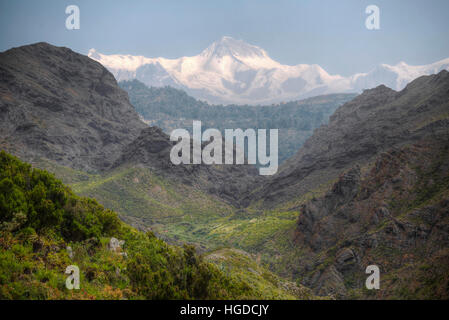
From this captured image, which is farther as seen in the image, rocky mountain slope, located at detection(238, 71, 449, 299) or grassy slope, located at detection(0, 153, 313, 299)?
rocky mountain slope, located at detection(238, 71, 449, 299)

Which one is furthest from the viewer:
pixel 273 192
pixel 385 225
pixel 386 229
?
pixel 273 192

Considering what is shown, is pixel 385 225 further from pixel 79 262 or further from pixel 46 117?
pixel 46 117

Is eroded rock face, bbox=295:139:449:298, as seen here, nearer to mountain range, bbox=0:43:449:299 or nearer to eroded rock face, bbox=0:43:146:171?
mountain range, bbox=0:43:449:299

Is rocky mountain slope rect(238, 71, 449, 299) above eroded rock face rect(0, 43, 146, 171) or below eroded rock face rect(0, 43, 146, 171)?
below

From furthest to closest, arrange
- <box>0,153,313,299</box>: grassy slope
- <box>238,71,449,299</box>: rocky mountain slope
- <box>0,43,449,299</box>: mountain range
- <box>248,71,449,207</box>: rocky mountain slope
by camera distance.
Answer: <box>248,71,449,207</box>: rocky mountain slope, <box>238,71,449,299</box>: rocky mountain slope, <box>0,43,449,299</box>: mountain range, <box>0,153,313,299</box>: grassy slope

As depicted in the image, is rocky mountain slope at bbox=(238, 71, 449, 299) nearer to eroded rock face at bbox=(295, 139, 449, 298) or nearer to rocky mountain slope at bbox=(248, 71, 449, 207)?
eroded rock face at bbox=(295, 139, 449, 298)

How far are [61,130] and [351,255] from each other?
160 meters

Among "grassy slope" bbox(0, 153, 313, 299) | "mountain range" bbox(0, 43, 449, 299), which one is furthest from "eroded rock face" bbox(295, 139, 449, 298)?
"grassy slope" bbox(0, 153, 313, 299)

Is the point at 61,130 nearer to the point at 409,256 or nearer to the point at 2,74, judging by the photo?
the point at 2,74

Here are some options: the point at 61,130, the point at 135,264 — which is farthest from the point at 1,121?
the point at 135,264

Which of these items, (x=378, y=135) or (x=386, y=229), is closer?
(x=386, y=229)

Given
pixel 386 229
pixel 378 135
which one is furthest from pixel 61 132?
pixel 386 229

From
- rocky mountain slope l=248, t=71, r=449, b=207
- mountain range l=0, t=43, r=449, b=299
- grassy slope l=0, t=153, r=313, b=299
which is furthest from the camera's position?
rocky mountain slope l=248, t=71, r=449, b=207

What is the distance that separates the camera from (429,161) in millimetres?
54188
